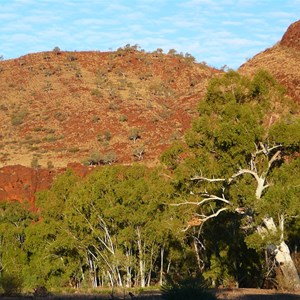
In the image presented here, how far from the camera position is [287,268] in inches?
1026

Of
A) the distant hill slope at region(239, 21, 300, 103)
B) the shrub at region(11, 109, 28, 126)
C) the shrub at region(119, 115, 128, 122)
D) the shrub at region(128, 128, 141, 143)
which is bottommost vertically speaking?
the shrub at region(128, 128, 141, 143)

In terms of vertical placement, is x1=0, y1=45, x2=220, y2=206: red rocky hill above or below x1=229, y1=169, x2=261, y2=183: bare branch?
above

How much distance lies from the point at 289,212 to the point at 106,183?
545 inches

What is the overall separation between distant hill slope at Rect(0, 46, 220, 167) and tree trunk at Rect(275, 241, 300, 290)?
41.9 m

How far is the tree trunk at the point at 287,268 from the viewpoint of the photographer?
1014 inches

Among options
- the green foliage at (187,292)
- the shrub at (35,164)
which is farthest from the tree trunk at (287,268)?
the shrub at (35,164)

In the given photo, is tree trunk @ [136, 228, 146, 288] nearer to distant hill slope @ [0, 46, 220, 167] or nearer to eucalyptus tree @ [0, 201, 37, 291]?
eucalyptus tree @ [0, 201, 37, 291]

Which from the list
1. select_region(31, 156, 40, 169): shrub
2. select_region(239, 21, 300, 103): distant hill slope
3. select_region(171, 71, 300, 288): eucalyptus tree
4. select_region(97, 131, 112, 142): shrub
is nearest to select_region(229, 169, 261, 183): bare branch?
select_region(171, 71, 300, 288): eucalyptus tree

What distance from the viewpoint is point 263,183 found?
26547 millimetres

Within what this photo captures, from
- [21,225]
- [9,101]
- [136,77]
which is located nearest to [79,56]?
[136,77]

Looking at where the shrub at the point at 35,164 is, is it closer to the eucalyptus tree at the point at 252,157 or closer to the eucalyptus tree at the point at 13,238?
the eucalyptus tree at the point at 13,238

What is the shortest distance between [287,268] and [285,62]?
185ft

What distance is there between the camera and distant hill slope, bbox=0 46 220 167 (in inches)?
3086

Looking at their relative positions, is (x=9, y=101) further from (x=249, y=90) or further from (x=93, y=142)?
(x=249, y=90)
